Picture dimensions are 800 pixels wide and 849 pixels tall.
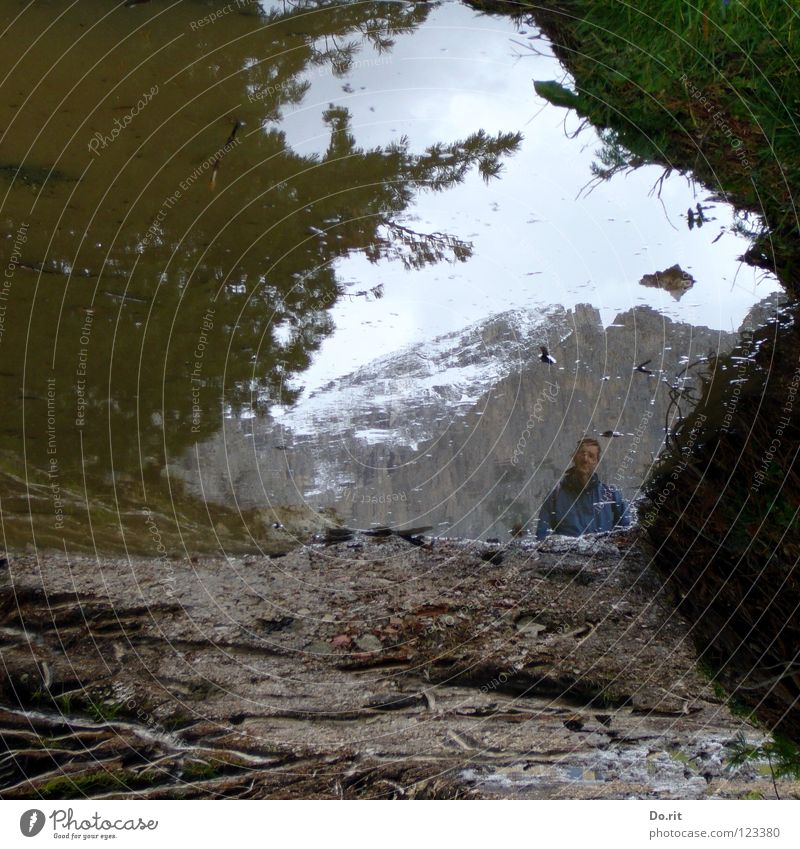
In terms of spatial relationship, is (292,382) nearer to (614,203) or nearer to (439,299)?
(439,299)

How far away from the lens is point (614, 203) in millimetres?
1153

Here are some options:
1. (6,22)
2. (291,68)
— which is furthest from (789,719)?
(6,22)

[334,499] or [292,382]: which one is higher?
[292,382]

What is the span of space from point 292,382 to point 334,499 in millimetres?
209

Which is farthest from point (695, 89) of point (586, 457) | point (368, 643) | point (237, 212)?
point (368, 643)

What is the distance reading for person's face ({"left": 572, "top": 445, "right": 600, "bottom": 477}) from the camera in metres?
1.13

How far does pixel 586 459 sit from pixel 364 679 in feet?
1.73

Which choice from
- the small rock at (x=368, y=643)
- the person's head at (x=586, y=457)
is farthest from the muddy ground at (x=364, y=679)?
the person's head at (x=586, y=457)

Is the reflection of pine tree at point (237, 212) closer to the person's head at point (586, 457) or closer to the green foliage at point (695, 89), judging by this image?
the green foliage at point (695, 89)

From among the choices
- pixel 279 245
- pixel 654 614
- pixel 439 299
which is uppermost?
pixel 279 245

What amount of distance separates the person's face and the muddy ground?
0.42 ft

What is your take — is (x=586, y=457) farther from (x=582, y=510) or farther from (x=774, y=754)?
(x=774, y=754)

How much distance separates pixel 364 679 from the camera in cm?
104
